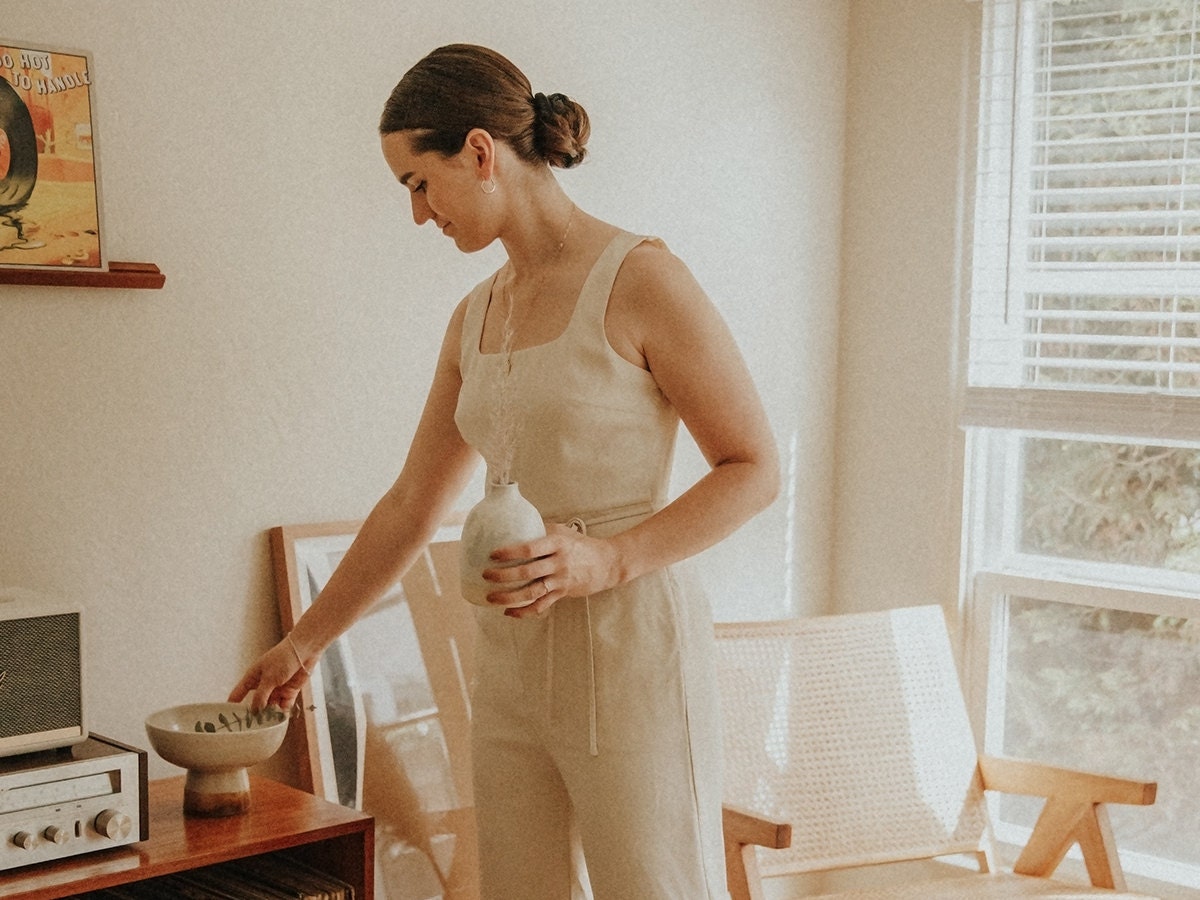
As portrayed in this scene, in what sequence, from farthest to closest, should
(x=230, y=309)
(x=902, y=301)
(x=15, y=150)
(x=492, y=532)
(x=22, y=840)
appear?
(x=902, y=301) → (x=230, y=309) → (x=15, y=150) → (x=22, y=840) → (x=492, y=532)

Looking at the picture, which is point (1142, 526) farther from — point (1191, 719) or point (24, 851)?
point (24, 851)

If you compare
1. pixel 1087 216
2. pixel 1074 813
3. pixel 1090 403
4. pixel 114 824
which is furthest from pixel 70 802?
→ pixel 1087 216

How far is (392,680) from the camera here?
2.32 metres

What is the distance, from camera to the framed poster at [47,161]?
6.17 feet

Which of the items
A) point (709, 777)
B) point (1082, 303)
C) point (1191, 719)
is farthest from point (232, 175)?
point (1191, 719)

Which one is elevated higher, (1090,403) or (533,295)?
(533,295)

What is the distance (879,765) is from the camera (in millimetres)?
2770

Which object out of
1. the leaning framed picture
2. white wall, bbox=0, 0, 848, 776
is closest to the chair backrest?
the leaning framed picture

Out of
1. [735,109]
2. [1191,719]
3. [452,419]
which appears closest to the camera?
[452,419]

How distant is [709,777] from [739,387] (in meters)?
0.48

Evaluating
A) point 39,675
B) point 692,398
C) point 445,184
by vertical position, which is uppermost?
point 445,184

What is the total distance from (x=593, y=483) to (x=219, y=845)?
0.66 m

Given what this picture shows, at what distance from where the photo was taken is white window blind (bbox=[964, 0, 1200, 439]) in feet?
8.94

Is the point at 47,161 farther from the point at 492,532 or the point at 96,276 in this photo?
the point at 492,532
